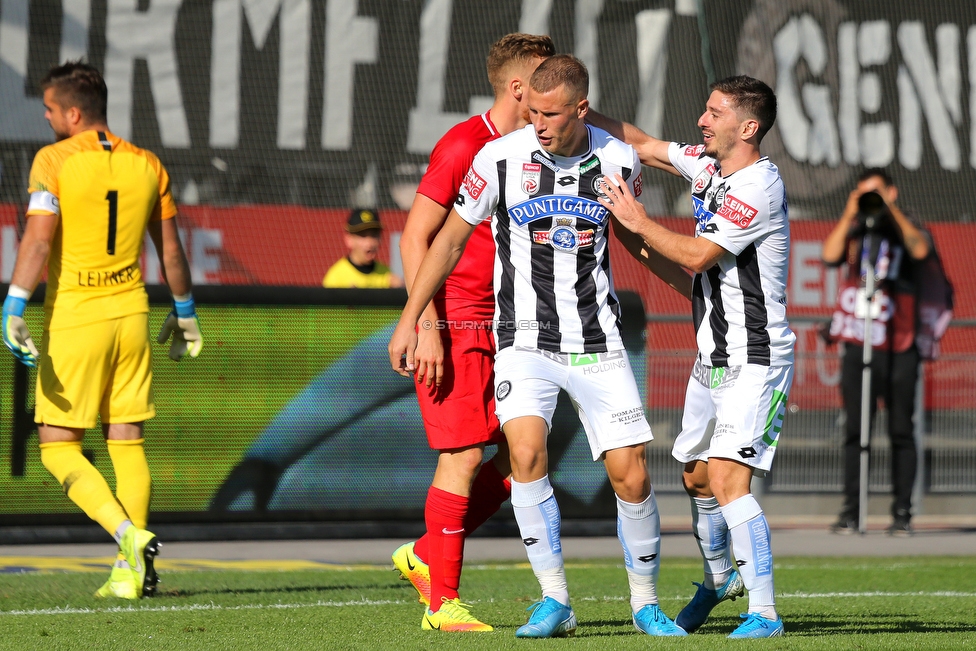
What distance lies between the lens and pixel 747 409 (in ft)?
15.3

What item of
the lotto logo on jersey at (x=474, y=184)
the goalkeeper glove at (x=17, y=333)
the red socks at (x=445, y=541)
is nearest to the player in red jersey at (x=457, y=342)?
the red socks at (x=445, y=541)

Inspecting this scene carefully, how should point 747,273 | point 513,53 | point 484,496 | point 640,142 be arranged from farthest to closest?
point 484,496, point 640,142, point 513,53, point 747,273

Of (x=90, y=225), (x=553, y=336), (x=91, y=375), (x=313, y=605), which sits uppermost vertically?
(x=90, y=225)

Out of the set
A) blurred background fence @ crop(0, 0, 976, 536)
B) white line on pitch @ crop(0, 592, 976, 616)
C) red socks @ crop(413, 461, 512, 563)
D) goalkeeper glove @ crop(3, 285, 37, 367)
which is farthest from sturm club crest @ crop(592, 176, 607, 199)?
blurred background fence @ crop(0, 0, 976, 536)

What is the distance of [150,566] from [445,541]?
1.59 metres

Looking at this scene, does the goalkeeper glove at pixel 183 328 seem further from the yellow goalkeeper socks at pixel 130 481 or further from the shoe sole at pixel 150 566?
the shoe sole at pixel 150 566

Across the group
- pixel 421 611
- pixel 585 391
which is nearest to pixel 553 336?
pixel 585 391

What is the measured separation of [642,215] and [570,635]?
1.53 meters

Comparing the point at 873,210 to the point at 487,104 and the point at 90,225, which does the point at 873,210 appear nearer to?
the point at 487,104

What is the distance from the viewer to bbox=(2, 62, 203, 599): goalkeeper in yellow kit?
5965 millimetres

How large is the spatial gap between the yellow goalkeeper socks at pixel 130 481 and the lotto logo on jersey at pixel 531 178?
2.54 m

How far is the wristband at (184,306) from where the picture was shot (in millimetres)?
6457

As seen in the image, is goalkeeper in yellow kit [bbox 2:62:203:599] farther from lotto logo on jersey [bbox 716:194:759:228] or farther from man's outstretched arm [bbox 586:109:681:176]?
lotto logo on jersey [bbox 716:194:759:228]

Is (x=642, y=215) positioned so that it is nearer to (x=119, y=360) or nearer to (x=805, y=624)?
(x=805, y=624)
